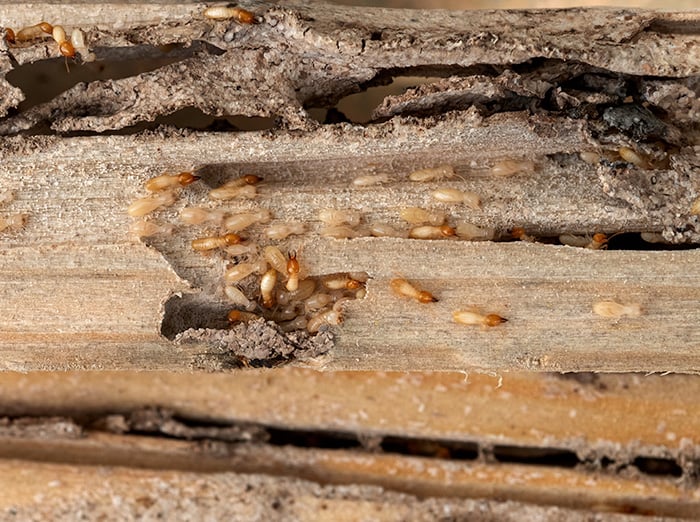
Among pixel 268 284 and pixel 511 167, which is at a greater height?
pixel 511 167

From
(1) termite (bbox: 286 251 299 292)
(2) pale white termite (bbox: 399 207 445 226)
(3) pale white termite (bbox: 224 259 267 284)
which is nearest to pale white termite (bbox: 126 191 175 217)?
(3) pale white termite (bbox: 224 259 267 284)

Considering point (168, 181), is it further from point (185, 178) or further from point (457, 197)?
point (457, 197)

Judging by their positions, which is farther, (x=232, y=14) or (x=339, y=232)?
(x=339, y=232)

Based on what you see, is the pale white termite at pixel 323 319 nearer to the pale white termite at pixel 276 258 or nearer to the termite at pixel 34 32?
the pale white termite at pixel 276 258

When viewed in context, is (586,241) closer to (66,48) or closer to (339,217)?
(339,217)

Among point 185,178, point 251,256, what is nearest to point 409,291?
point 251,256

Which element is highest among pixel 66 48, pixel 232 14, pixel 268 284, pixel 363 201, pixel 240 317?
pixel 232 14

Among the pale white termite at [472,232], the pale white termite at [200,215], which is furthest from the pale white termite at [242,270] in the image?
the pale white termite at [472,232]
